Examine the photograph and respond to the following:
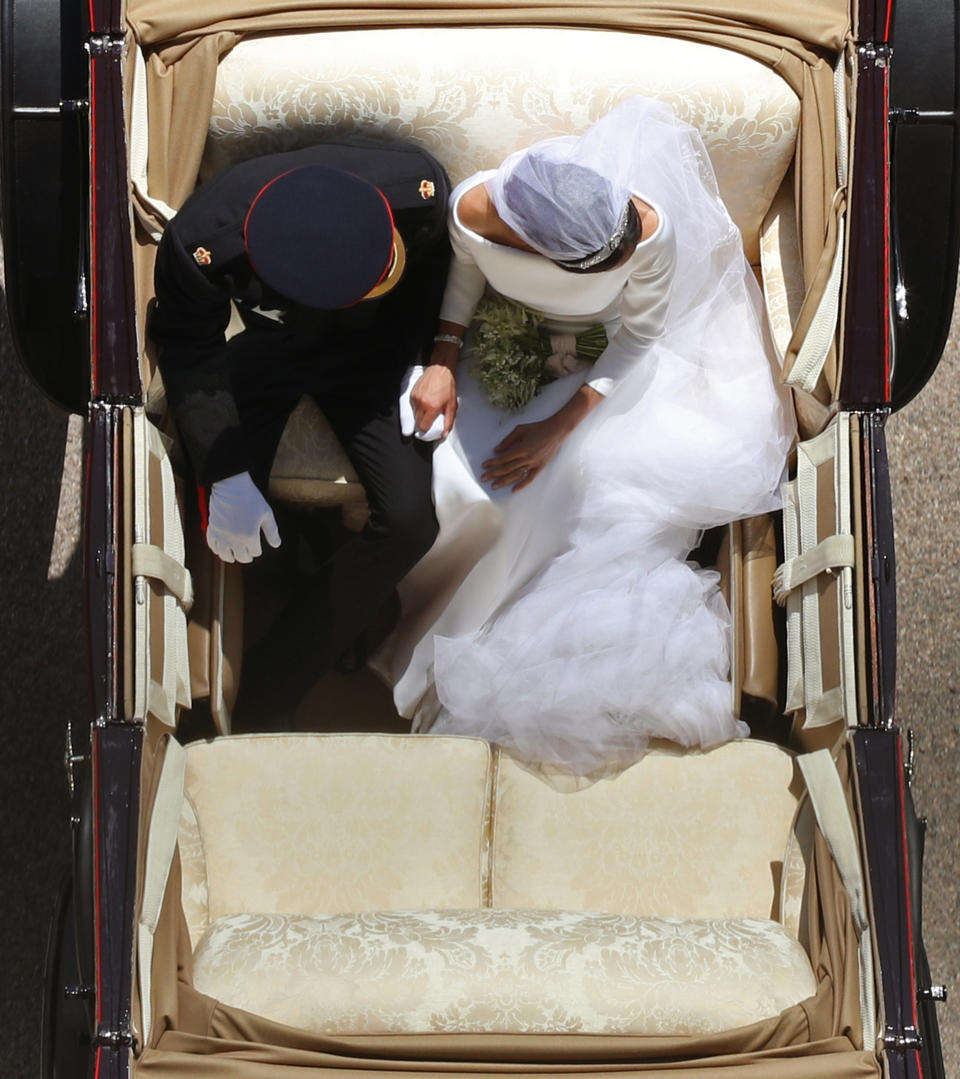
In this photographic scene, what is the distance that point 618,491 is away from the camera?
6.38 feet

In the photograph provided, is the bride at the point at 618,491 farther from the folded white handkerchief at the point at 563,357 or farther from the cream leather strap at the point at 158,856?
the cream leather strap at the point at 158,856

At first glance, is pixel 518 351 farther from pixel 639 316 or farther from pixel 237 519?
pixel 237 519

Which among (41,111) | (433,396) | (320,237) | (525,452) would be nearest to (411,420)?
(433,396)

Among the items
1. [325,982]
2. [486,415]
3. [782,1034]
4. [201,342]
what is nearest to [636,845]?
[782,1034]

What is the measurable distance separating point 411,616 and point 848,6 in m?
1.19

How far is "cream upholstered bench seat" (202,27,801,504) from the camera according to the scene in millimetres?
1850

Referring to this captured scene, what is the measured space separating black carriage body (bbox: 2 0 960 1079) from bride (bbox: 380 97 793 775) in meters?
0.23

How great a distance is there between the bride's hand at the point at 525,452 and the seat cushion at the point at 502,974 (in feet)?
2.20

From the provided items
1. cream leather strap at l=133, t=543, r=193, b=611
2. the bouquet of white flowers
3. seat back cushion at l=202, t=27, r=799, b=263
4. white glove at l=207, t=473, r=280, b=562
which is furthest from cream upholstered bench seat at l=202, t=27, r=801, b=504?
cream leather strap at l=133, t=543, r=193, b=611

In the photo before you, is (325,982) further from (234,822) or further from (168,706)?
(168,706)

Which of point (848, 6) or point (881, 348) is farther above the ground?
point (848, 6)

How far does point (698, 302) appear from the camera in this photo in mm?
1954

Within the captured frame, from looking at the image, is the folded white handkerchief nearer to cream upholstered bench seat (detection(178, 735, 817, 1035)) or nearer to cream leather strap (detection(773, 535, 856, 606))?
cream leather strap (detection(773, 535, 856, 606))

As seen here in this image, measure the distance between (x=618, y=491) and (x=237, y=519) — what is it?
590mm
